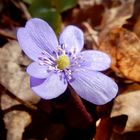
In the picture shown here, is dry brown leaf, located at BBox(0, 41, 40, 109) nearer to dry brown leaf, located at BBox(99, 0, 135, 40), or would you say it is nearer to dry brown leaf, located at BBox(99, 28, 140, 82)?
dry brown leaf, located at BBox(99, 28, 140, 82)

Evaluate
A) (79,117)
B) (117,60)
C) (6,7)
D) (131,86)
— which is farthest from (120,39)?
(6,7)

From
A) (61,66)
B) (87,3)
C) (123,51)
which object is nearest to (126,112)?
(61,66)

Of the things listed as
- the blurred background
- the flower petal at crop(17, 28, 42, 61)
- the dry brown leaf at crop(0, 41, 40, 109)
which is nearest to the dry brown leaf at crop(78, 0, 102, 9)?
the blurred background

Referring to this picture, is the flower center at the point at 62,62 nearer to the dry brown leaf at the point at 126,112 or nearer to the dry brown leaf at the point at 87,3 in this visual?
the dry brown leaf at the point at 126,112

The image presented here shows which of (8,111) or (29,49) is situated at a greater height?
(29,49)

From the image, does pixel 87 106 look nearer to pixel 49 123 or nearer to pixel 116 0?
pixel 49 123

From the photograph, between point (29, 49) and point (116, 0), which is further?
point (116, 0)

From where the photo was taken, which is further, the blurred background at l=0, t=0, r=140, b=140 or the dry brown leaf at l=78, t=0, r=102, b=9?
the dry brown leaf at l=78, t=0, r=102, b=9
